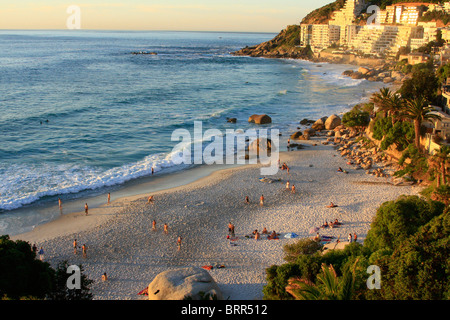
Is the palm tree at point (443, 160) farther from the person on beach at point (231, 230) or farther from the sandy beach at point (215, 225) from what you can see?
the person on beach at point (231, 230)

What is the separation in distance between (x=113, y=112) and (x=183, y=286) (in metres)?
46.0

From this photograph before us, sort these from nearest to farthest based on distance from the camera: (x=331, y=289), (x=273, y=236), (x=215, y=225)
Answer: (x=331, y=289), (x=273, y=236), (x=215, y=225)

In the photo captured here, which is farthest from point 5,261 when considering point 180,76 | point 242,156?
point 180,76

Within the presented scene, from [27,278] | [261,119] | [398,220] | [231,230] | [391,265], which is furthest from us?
[261,119]

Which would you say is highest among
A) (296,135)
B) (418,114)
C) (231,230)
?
(418,114)

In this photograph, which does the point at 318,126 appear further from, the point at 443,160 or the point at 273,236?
the point at 273,236

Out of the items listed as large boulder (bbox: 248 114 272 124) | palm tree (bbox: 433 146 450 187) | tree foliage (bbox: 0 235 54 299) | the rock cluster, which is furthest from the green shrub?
the rock cluster

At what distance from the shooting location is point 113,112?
2293 inches

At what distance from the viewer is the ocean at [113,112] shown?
108ft

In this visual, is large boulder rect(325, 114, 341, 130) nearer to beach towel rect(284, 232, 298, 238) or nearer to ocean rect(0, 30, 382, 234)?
ocean rect(0, 30, 382, 234)

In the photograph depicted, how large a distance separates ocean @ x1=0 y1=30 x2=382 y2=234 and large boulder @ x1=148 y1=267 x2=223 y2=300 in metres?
13.0

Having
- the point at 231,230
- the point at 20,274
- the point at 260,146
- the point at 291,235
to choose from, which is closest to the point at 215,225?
the point at 231,230

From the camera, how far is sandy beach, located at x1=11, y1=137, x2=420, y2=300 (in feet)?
66.5

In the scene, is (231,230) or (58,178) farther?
(58,178)
